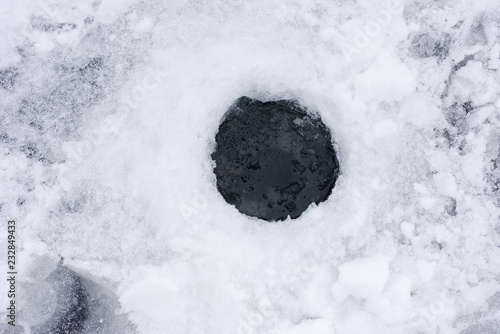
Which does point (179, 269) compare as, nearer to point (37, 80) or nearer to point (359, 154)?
point (359, 154)

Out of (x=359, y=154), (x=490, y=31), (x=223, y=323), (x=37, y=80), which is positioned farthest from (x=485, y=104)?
(x=37, y=80)

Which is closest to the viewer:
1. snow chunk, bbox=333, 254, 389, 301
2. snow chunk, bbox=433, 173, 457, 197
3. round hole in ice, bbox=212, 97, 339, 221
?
snow chunk, bbox=333, 254, 389, 301

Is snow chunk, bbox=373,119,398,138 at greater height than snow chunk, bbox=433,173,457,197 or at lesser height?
greater

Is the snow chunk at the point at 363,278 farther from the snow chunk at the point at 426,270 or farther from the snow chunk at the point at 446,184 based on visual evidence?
the snow chunk at the point at 446,184

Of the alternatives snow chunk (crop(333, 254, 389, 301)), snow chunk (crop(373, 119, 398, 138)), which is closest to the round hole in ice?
snow chunk (crop(373, 119, 398, 138))

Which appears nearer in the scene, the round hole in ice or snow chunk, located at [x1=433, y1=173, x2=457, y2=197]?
snow chunk, located at [x1=433, y1=173, x2=457, y2=197]

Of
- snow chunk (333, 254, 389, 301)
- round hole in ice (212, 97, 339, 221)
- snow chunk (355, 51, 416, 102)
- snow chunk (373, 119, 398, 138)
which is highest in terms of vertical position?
snow chunk (355, 51, 416, 102)

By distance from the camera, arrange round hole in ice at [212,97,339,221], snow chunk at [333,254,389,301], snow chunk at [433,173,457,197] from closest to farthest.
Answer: snow chunk at [333,254,389,301]
snow chunk at [433,173,457,197]
round hole in ice at [212,97,339,221]

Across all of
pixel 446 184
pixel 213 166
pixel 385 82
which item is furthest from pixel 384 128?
pixel 213 166

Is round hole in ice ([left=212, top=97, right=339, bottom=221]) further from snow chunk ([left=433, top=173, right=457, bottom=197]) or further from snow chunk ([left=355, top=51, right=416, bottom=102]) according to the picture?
snow chunk ([left=433, top=173, right=457, bottom=197])
